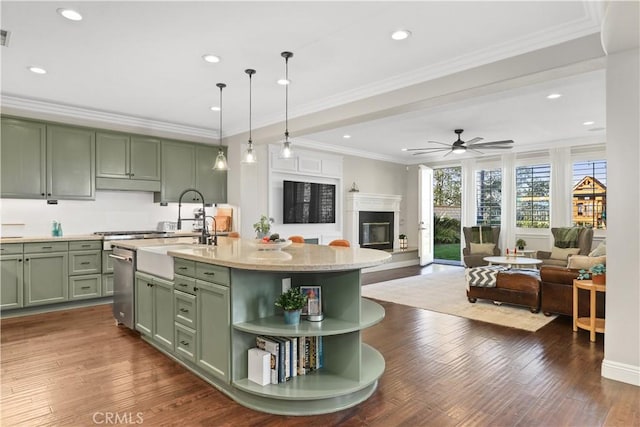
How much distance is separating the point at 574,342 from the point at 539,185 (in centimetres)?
508

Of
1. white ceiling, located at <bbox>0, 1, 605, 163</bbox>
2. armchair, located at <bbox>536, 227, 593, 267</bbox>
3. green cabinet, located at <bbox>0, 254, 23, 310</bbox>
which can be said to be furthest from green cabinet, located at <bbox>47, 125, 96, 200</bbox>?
armchair, located at <bbox>536, 227, 593, 267</bbox>

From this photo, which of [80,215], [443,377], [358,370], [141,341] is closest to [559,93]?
[443,377]

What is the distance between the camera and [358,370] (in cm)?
249

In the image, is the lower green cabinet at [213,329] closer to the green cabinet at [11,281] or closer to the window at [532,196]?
the green cabinet at [11,281]

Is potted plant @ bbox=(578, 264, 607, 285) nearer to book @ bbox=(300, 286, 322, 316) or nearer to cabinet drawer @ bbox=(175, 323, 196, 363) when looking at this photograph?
book @ bbox=(300, 286, 322, 316)

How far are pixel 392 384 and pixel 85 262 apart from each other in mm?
4293

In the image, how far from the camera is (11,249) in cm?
446

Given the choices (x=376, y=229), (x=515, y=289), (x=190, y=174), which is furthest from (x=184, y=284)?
(x=376, y=229)

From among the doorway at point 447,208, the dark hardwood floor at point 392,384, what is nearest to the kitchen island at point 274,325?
the dark hardwood floor at point 392,384

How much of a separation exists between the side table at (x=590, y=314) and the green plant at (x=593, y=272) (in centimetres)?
7

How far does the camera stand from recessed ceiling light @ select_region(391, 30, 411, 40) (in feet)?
9.91

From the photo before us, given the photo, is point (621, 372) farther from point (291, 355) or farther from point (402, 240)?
point (402, 240)

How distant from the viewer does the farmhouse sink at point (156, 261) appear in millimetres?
3171

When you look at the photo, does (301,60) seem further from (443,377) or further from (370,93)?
(443,377)
